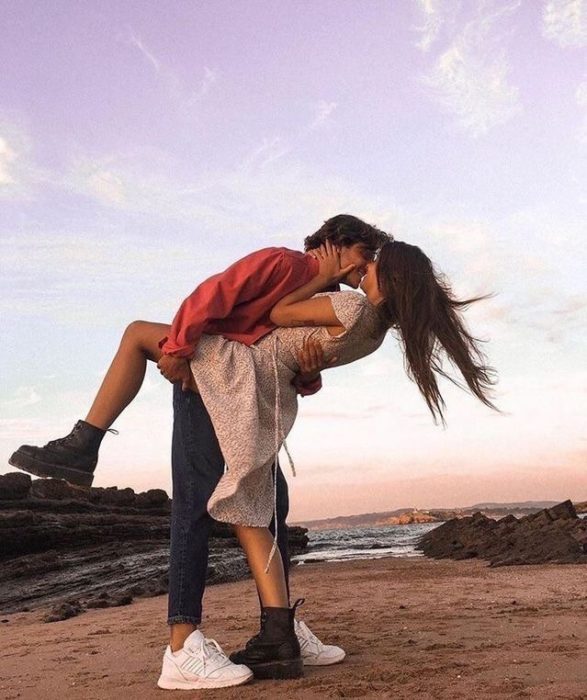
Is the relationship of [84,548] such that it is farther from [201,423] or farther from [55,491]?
[201,423]

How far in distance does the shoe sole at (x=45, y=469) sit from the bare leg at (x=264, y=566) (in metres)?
0.78

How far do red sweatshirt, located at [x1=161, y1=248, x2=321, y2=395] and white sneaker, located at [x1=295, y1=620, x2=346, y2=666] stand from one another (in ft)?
4.94

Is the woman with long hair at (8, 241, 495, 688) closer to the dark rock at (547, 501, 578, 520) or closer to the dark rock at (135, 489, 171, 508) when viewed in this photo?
the dark rock at (547, 501, 578, 520)

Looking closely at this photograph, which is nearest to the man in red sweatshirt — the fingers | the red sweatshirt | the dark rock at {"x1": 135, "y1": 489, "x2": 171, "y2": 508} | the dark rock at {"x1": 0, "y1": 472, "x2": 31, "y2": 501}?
the red sweatshirt

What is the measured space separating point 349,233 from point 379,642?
2.27 m

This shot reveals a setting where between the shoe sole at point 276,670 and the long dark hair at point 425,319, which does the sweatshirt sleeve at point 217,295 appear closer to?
the long dark hair at point 425,319

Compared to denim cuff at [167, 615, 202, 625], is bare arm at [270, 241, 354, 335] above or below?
above

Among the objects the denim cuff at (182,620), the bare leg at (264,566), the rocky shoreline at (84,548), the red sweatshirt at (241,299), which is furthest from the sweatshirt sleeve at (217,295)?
the rocky shoreline at (84,548)

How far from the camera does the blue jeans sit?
3.38 metres

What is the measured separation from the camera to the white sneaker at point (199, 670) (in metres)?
3.12

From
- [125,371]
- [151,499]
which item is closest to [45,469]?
[125,371]

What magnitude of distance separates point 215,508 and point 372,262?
1422mm

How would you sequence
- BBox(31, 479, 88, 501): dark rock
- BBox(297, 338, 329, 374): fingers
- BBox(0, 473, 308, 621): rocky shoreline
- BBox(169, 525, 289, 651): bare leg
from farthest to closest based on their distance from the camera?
BBox(31, 479, 88, 501): dark rock
BBox(0, 473, 308, 621): rocky shoreline
BBox(297, 338, 329, 374): fingers
BBox(169, 525, 289, 651): bare leg

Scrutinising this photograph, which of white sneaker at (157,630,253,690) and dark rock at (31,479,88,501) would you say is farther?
dark rock at (31,479,88,501)
